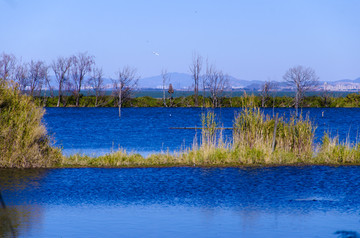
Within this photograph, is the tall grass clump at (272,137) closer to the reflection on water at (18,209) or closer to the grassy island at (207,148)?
the grassy island at (207,148)

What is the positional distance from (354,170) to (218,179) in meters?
5.47

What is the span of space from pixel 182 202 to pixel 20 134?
24.3ft

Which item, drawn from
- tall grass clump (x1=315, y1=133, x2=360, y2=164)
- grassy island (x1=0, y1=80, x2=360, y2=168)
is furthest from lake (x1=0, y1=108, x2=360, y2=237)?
tall grass clump (x1=315, y1=133, x2=360, y2=164)

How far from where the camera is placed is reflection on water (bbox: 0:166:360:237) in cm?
1082

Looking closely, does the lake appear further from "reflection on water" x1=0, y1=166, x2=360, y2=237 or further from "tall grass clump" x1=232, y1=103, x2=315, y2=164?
"tall grass clump" x1=232, y1=103, x2=315, y2=164

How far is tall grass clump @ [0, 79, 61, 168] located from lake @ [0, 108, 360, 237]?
2.04 feet

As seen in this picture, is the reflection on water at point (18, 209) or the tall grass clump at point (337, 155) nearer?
the reflection on water at point (18, 209)

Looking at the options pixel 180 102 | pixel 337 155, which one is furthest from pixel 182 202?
pixel 180 102

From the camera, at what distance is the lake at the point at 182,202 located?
10805mm

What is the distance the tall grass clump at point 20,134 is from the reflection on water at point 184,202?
65 cm

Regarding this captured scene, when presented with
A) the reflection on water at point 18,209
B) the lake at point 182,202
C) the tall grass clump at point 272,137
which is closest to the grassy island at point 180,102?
the tall grass clump at point 272,137

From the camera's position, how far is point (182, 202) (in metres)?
13.9

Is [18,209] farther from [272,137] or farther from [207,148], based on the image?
[272,137]

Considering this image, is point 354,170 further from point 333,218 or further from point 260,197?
point 333,218
